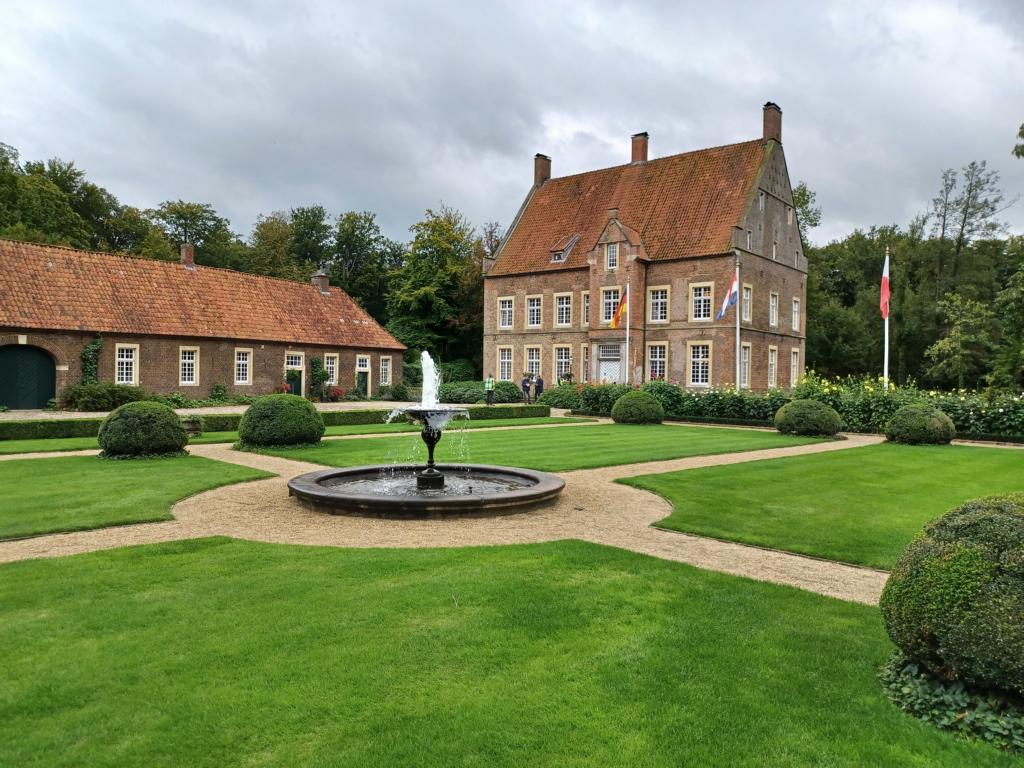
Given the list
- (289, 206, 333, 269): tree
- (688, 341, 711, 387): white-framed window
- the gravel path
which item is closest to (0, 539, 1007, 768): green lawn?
the gravel path

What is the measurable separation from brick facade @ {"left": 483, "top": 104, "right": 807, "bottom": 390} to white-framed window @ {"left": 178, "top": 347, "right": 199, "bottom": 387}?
1801cm

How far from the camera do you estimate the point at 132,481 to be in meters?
11.2

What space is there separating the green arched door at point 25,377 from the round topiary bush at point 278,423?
1531 centimetres

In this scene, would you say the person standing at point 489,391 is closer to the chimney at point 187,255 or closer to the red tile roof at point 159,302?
the red tile roof at point 159,302

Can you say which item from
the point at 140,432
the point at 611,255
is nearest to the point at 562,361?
the point at 611,255

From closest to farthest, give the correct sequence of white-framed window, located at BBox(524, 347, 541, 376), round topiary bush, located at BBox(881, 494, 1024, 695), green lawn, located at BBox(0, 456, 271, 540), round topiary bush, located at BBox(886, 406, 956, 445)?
round topiary bush, located at BBox(881, 494, 1024, 695)
green lawn, located at BBox(0, 456, 271, 540)
round topiary bush, located at BBox(886, 406, 956, 445)
white-framed window, located at BBox(524, 347, 541, 376)

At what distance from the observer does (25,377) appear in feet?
84.7

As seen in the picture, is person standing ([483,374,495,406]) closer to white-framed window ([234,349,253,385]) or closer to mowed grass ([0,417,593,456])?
mowed grass ([0,417,593,456])

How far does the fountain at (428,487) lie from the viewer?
8758 millimetres

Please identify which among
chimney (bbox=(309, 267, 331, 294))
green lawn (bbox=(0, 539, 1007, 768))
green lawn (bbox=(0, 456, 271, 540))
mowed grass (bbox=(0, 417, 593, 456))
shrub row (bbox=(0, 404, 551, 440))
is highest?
chimney (bbox=(309, 267, 331, 294))

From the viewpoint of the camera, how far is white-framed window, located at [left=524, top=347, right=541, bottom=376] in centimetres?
4056

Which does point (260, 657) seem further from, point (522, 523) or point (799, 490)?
point (799, 490)

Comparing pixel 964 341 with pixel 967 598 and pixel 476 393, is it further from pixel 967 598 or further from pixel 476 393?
pixel 967 598

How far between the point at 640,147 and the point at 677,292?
11.2 m
